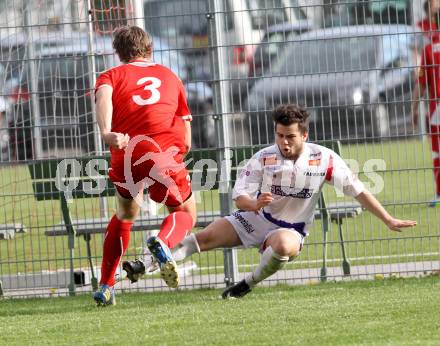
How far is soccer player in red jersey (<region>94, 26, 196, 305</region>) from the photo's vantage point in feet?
28.5

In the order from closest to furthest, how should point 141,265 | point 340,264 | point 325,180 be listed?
point 141,265 → point 325,180 → point 340,264

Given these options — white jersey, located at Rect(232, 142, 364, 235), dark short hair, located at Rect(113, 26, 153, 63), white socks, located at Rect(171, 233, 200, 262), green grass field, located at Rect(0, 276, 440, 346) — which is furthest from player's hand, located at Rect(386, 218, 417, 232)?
dark short hair, located at Rect(113, 26, 153, 63)

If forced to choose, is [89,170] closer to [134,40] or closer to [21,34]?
[21,34]

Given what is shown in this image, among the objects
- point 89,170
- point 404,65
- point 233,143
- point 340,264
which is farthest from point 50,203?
point 404,65

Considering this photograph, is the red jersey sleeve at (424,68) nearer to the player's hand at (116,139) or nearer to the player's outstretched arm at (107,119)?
the player's outstretched arm at (107,119)

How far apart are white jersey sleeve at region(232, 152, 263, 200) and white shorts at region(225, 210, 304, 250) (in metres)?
0.20

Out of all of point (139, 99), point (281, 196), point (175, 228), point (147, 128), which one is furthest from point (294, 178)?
point (139, 99)

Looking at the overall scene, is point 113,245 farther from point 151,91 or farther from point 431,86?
point 431,86

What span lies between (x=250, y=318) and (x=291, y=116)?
5.64ft

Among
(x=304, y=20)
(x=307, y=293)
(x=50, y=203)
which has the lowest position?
(x=307, y=293)

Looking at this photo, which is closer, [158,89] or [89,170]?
[158,89]

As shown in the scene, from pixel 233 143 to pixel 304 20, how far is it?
1.19 metres

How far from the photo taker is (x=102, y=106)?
853 centimetres

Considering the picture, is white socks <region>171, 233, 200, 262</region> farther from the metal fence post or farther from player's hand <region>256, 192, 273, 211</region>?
the metal fence post
